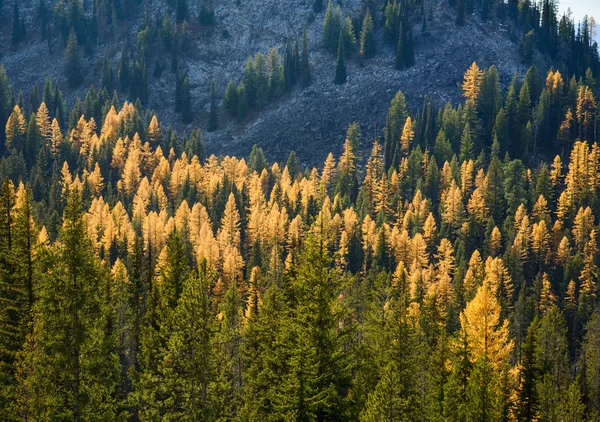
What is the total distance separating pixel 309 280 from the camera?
124 feet

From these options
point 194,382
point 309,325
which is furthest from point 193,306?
point 309,325

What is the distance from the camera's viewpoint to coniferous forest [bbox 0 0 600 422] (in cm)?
3584

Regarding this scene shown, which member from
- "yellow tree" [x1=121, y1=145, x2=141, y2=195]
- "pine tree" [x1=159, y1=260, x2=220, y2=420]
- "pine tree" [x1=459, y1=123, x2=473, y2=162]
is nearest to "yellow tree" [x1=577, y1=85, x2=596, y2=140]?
"pine tree" [x1=459, y1=123, x2=473, y2=162]

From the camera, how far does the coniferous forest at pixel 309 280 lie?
35.8 m

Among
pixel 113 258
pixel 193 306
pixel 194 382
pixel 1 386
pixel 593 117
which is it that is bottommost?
pixel 113 258

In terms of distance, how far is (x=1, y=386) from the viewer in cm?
3966

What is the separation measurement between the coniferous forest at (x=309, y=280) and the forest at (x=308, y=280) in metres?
0.21

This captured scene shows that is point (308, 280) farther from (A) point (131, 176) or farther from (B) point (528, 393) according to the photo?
(A) point (131, 176)

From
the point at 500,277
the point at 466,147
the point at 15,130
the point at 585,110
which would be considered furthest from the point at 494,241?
the point at 15,130

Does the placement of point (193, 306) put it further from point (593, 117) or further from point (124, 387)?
point (593, 117)

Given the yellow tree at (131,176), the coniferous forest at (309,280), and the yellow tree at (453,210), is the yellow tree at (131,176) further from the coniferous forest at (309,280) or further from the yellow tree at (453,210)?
the yellow tree at (453,210)

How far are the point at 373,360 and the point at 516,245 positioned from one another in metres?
96.9

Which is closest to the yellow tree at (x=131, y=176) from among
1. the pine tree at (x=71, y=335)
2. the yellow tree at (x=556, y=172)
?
the yellow tree at (x=556, y=172)

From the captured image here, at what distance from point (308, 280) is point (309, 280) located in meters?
0.05
